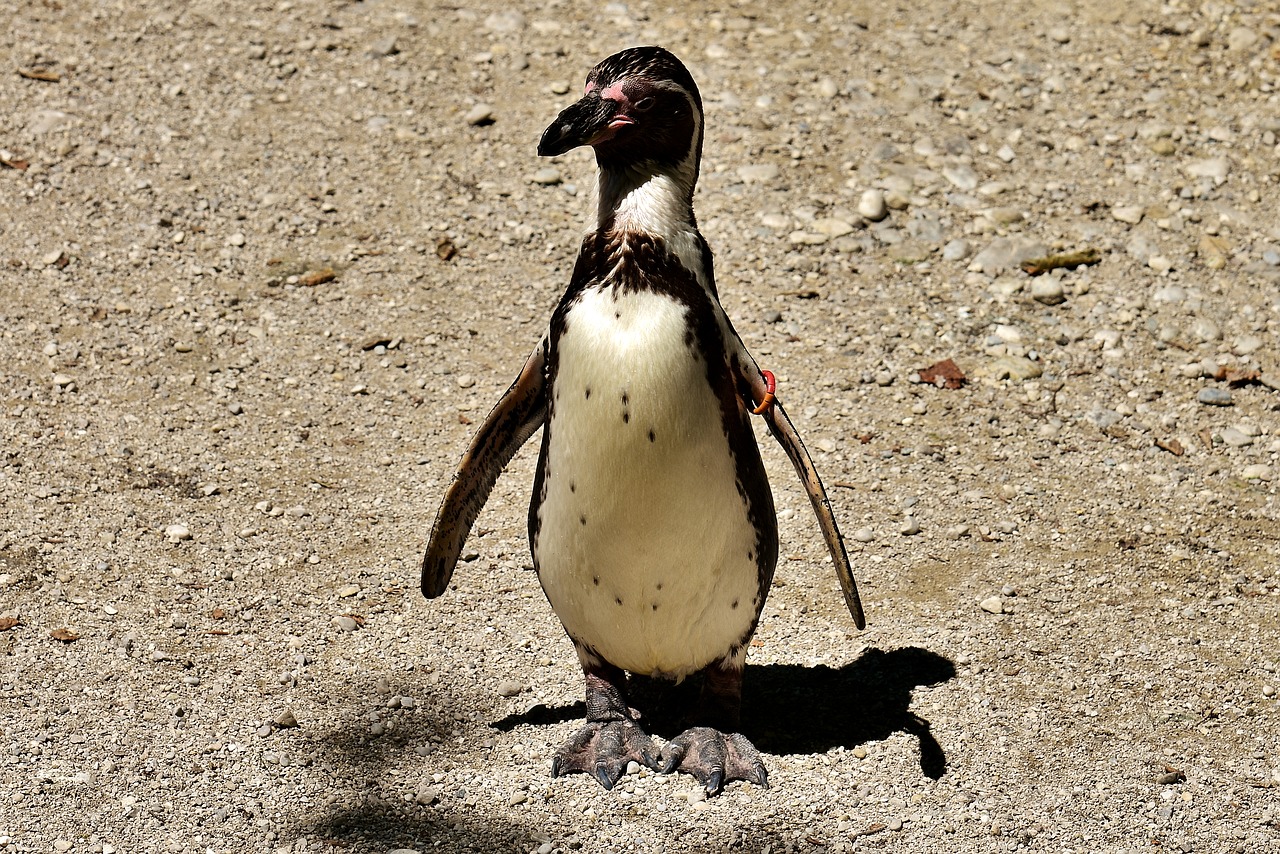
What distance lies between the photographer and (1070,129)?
7.18m

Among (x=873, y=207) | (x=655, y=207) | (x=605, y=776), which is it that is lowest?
(x=605, y=776)

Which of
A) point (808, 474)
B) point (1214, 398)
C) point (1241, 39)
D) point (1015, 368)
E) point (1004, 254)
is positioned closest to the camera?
point (808, 474)

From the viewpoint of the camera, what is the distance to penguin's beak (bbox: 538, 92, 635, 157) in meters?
3.40

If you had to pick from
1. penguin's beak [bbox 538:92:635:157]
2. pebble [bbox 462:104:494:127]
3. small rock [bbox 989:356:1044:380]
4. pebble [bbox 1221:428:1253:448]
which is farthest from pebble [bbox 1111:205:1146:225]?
penguin's beak [bbox 538:92:635:157]

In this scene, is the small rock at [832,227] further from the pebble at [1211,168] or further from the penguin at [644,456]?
the penguin at [644,456]

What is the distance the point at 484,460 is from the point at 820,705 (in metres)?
1.19

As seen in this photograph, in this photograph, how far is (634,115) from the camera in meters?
3.46

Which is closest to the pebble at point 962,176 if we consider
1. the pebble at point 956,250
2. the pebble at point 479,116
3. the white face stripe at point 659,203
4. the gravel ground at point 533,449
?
the gravel ground at point 533,449

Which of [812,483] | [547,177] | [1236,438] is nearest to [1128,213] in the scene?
[1236,438]

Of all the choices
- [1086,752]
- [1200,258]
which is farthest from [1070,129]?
[1086,752]

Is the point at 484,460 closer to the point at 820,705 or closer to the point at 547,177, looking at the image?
the point at 820,705

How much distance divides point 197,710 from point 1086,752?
2379 millimetres

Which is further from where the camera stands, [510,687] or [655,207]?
[510,687]

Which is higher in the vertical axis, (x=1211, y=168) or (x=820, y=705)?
(x=1211, y=168)
